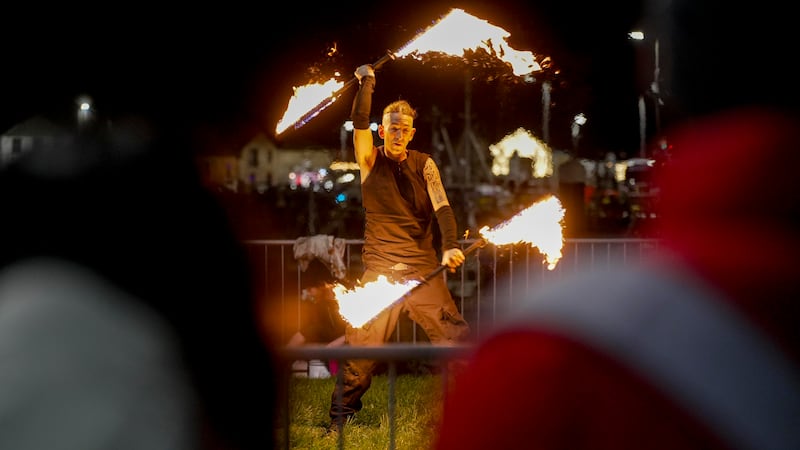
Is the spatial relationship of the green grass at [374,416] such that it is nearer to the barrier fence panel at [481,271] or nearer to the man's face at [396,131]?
the barrier fence panel at [481,271]

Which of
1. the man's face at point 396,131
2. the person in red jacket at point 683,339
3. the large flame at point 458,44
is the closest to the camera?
the person in red jacket at point 683,339

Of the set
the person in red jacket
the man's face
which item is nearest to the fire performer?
the man's face

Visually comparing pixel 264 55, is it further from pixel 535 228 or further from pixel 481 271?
pixel 535 228

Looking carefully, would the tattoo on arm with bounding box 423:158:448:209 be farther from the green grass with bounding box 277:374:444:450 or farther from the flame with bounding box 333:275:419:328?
the green grass with bounding box 277:374:444:450

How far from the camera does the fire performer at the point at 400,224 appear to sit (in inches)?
229

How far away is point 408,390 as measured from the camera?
675 cm

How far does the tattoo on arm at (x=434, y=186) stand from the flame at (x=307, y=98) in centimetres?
94

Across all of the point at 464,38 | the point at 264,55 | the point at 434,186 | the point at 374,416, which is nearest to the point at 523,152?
the point at 264,55

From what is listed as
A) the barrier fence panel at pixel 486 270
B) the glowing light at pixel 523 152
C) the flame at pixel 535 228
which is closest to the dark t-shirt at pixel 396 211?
the flame at pixel 535 228

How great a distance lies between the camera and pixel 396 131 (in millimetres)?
6000

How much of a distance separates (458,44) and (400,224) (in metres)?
1.67

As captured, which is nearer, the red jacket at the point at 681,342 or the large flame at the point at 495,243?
the red jacket at the point at 681,342

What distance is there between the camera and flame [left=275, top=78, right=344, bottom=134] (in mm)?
6266

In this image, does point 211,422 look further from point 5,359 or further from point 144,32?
point 144,32
